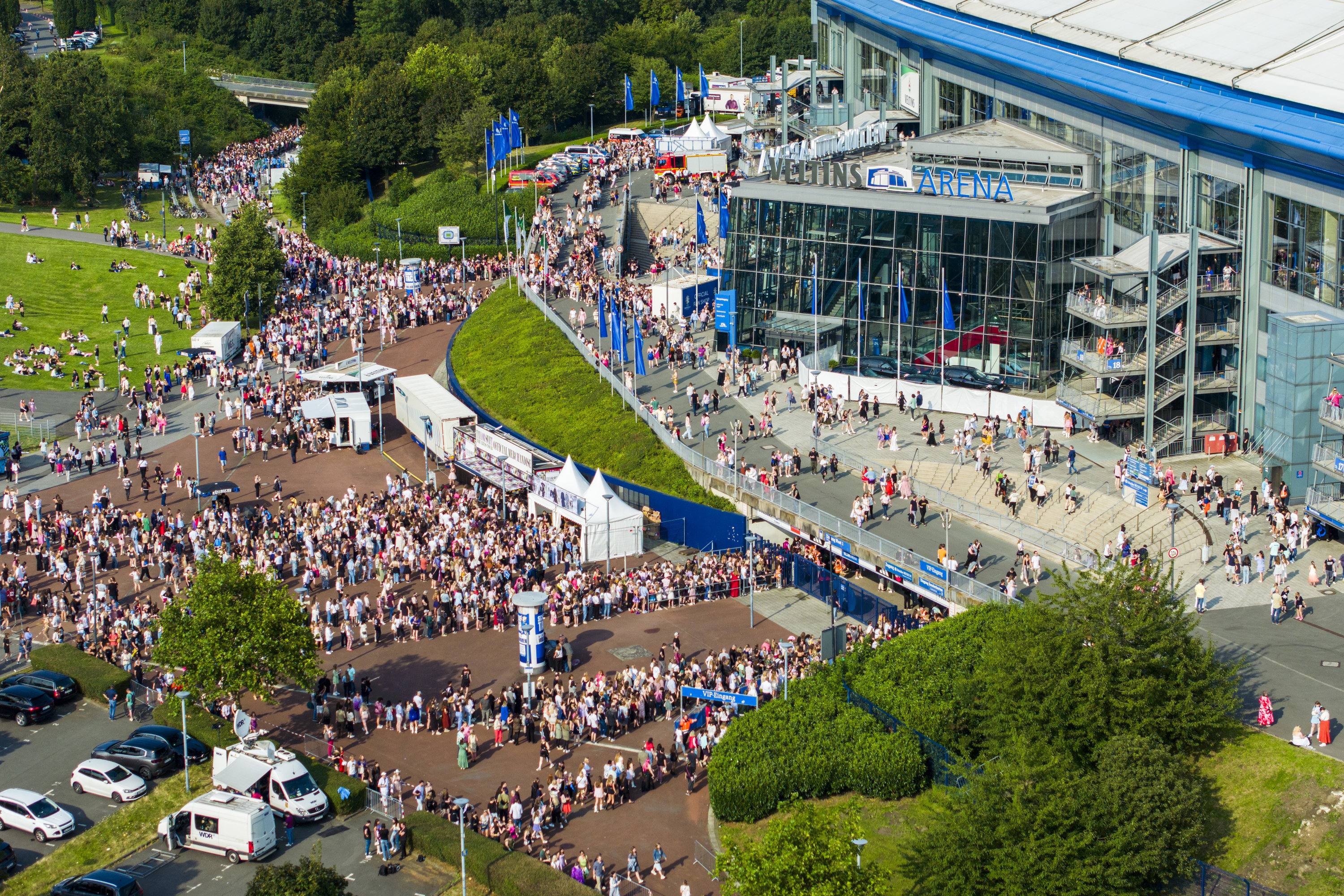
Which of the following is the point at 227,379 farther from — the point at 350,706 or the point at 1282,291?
the point at 1282,291

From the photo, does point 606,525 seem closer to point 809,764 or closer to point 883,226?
point 809,764

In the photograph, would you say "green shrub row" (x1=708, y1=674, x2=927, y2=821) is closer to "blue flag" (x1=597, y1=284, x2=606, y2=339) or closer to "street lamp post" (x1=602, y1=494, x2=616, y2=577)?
"street lamp post" (x1=602, y1=494, x2=616, y2=577)

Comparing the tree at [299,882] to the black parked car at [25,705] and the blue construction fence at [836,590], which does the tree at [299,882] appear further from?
the blue construction fence at [836,590]

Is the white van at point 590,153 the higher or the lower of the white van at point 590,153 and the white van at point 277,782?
the higher

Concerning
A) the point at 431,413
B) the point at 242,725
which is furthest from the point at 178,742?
the point at 431,413

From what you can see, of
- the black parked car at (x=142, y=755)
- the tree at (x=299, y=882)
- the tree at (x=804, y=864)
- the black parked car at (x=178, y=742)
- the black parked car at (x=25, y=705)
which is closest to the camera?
the tree at (x=804, y=864)

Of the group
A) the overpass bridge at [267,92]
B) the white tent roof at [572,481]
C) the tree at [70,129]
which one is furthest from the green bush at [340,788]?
the overpass bridge at [267,92]
